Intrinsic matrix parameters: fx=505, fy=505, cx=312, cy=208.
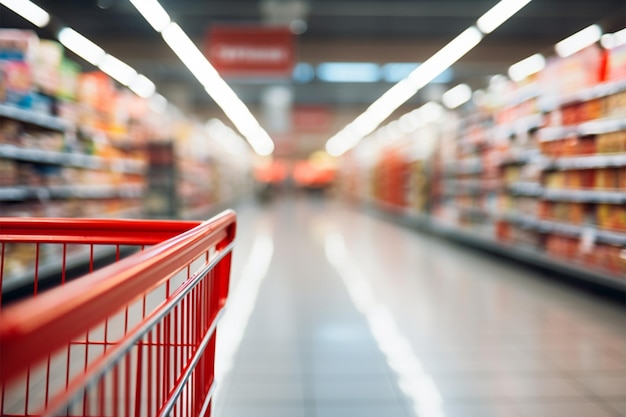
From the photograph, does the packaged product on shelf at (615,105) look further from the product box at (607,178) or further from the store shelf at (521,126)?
the store shelf at (521,126)

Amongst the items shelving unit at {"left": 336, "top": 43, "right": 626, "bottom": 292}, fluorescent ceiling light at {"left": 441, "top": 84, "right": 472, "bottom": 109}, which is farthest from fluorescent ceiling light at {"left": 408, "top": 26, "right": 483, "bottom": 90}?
shelving unit at {"left": 336, "top": 43, "right": 626, "bottom": 292}

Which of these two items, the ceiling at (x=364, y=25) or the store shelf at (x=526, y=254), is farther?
the ceiling at (x=364, y=25)

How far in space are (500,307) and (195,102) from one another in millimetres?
18402

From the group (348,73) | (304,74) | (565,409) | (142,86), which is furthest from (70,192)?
(348,73)

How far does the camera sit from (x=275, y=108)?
16.5 meters

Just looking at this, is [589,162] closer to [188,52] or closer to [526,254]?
[526,254]

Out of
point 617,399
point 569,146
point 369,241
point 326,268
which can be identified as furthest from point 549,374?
point 369,241

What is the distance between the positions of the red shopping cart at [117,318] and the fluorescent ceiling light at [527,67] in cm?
529

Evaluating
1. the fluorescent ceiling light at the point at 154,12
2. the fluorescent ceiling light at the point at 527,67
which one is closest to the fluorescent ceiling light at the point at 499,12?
the fluorescent ceiling light at the point at 527,67

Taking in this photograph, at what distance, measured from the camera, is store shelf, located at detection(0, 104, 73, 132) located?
4371mm

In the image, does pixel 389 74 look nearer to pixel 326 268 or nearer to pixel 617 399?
pixel 326 268

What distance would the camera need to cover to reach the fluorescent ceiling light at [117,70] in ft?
21.9

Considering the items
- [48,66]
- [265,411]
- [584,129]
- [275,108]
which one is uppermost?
[275,108]

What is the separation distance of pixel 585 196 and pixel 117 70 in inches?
247
